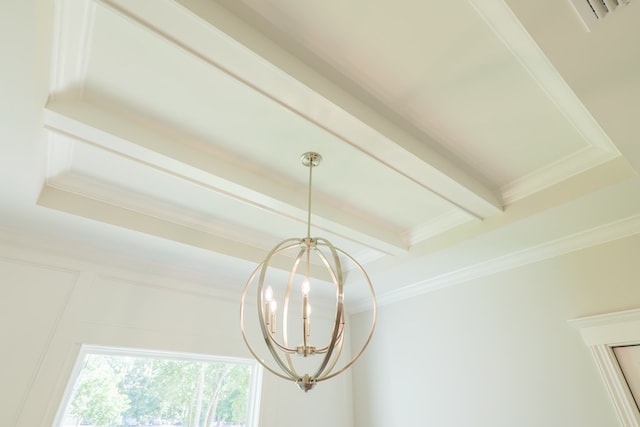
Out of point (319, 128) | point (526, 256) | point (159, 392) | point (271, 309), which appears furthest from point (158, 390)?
point (526, 256)

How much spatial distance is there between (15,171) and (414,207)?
7.95ft

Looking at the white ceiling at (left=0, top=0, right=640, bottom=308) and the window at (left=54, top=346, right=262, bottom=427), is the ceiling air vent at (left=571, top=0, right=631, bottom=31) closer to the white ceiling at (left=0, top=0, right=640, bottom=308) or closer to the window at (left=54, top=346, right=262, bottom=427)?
the white ceiling at (left=0, top=0, right=640, bottom=308)

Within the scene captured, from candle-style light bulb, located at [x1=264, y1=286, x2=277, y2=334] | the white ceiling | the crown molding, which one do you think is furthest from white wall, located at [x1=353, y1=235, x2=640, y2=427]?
candle-style light bulb, located at [x1=264, y1=286, x2=277, y2=334]

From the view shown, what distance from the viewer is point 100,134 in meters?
1.65

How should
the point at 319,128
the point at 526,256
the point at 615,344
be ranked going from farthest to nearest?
the point at 526,256
the point at 615,344
the point at 319,128

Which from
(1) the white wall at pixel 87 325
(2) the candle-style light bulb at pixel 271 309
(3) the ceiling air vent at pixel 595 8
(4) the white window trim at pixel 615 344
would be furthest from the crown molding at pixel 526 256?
(2) the candle-style light bulb at pixel 271 309

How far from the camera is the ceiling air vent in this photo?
943 mm

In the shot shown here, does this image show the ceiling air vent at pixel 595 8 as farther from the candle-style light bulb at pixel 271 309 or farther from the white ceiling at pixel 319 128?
the candle-style light bulb at pixel 271 309

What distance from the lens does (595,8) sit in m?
0.96

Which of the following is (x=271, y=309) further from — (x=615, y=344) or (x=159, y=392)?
(x=615, y=344)

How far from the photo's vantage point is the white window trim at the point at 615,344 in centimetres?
183

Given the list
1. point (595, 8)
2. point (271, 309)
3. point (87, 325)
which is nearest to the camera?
point (595, 8)

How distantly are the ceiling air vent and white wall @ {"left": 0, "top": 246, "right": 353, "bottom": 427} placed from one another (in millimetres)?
2925

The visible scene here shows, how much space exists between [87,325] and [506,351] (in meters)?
3.01
